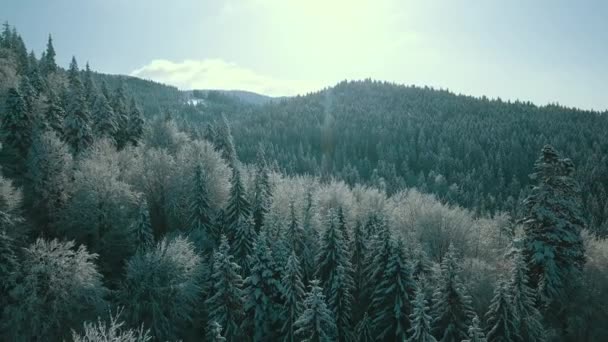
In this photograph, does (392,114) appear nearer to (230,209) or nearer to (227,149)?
(227,149)

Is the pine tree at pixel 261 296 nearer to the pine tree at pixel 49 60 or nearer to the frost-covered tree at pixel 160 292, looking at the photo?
the frost-covered tree at pixel 160 292

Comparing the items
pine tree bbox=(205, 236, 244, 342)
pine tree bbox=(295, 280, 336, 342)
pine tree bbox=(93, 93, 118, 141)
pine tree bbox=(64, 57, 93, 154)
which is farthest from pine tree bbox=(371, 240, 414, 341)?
pine tree bbox=(93, 93, 118, 141)

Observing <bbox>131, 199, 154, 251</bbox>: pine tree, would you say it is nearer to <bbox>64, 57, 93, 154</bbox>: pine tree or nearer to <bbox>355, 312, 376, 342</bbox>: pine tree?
<bbox>64, 57, 93, 154</bbox>: pine tree

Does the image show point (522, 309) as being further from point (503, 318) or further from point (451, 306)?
point (451, 306)

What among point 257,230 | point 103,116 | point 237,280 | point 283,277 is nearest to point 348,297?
point 283,277

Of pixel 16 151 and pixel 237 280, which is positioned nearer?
pixel 237 280

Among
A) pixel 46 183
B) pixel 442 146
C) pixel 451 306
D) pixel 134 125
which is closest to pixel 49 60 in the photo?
pixel 134 125
